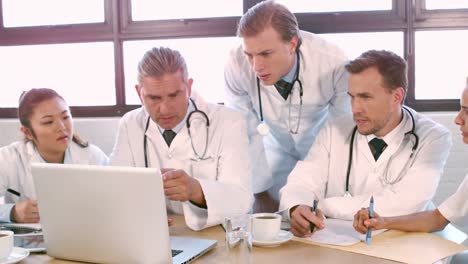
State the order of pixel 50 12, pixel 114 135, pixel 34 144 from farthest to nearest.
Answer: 1. pixel 50 12
2. pixel 114 135
3. pixel 34 144

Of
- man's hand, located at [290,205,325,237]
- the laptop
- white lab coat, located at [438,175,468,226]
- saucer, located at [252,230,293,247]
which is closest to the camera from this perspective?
the laptop

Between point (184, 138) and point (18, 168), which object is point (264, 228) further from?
point (18, 168)

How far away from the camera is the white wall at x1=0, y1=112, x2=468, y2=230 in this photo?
3029 mm

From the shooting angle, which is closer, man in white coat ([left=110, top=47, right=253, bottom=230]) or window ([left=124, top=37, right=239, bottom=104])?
man in white coat ([left=110, top=47, right=253, bottom=230])

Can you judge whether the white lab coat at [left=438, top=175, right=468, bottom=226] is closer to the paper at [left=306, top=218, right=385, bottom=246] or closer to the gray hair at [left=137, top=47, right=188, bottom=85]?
the paper at [left=306, top=218, right=385, bottom=246]

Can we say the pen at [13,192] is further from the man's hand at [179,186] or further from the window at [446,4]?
the window at [446,4]

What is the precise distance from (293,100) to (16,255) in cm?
143

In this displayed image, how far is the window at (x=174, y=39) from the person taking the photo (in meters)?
3.24

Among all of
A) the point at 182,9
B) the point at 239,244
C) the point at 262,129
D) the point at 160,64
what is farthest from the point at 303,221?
the point at 182,9

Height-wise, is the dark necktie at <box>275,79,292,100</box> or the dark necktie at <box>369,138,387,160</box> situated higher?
the dark necktie at <box>275,79,292,100</box>

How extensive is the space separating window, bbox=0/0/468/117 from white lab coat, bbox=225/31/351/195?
736 millimetres

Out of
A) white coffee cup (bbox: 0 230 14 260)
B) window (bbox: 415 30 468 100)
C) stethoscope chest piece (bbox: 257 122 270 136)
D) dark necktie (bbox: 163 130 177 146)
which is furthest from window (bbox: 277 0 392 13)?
white coffee cup (bbox: 0 230 14 260)

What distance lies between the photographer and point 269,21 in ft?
7.31

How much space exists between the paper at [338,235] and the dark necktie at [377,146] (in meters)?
0.36
